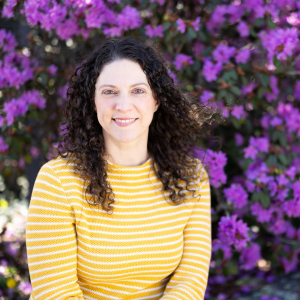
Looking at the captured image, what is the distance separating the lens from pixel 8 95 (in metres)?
2.08

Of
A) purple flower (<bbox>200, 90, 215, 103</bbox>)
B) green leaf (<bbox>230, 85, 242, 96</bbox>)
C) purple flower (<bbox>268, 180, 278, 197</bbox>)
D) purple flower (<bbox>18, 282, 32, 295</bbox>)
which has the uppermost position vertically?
green leaf (<bbox>230, 85, 242, 96</bbox>)

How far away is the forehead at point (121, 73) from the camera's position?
1.32m

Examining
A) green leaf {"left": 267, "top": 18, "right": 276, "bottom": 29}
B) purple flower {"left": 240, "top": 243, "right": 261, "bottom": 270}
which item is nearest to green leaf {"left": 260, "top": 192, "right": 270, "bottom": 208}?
purple flower {"left": 240, "top": 243, "right": 261, "bottom": 270}

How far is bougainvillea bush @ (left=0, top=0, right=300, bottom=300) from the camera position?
1892 mm

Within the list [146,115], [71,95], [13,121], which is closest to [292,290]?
[146,115]

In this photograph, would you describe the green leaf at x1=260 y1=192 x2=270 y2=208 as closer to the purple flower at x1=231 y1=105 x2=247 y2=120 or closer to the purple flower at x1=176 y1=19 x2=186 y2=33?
the purple flower at x1=231 y1=105 x2=247 y2=120

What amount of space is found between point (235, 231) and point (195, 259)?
1.21 feet

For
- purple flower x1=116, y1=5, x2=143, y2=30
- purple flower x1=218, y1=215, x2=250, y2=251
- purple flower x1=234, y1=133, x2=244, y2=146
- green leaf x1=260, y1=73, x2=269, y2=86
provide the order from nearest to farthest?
1. purple flower x1=218, y1=215, x2=250, y2=251
2. purple flower x1=116, y1=5, x2=143, y2=30
3. green leaf x1=260, y1=73, x2=269, y2=86
4. purple flower x1=234, y1=133, x2=244, y2=146

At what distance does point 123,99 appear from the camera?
1310mm

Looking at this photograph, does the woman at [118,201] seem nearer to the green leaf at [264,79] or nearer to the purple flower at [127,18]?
the purple flower at [127,18]

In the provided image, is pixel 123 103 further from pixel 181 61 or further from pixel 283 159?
pixel 283 159

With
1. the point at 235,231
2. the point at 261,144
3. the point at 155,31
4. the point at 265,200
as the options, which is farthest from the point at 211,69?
the point at 235,231

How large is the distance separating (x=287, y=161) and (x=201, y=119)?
0.65 meters

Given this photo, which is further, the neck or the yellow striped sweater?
the neck
